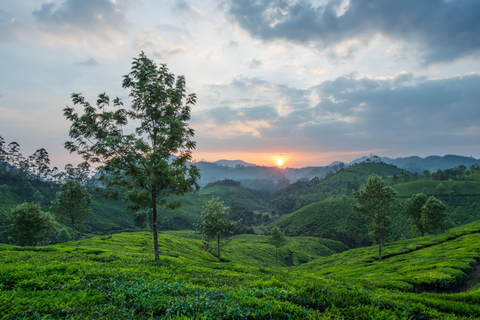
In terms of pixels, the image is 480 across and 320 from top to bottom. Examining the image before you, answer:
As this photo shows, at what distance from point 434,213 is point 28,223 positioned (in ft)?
→ 339

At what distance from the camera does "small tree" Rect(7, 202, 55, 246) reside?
47.3 meters

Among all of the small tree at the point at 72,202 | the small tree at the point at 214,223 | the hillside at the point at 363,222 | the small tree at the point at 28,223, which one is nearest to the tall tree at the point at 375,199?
the small tree at the point at 214,223

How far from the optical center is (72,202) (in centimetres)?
5697

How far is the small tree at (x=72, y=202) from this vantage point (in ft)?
184

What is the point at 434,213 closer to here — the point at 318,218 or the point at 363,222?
the point at 363,222

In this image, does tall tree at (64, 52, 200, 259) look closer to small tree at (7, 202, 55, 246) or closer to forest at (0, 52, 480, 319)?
forest at (0, 52, 480, 319)

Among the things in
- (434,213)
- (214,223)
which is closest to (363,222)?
(434,213)

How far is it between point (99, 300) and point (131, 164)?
48.5 ft

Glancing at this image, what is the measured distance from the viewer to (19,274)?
11.2 m

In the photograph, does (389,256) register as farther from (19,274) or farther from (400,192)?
(400,192)

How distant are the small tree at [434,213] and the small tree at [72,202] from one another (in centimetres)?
9525

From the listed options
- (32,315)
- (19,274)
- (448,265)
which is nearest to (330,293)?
(32,315)

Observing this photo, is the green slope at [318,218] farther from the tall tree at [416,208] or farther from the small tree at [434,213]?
the small tree at [434,213]

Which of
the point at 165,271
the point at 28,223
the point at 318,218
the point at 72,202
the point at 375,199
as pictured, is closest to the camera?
the point at 165,271
